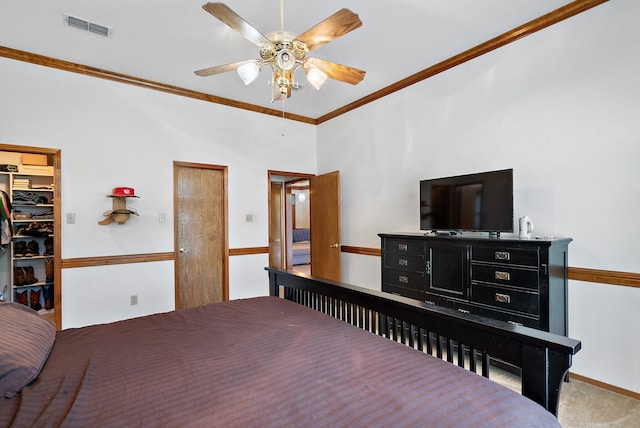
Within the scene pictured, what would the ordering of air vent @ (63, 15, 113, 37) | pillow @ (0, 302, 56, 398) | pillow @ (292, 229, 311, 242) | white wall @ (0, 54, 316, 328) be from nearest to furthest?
pillow @ (0, 302, 56, 398)
air vent @ (63, 15, 113, 37)
white wall @ (0, 54, 316, 328)
pillow @ (292, 229, 311, 242)

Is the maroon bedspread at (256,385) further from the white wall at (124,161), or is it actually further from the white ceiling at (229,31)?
the white ceiling at (229,31)

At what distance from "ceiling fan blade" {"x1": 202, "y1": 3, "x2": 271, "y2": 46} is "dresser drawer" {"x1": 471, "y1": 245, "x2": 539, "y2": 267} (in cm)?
221

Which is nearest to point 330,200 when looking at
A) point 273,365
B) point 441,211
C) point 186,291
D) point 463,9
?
point 441,211

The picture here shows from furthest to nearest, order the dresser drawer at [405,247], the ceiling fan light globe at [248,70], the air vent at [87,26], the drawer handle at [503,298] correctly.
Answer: the dresser drawer at [405,247], the air vent at [87,26], the drawer handle at [503,298], the ceiling fan light globe at [248,70]

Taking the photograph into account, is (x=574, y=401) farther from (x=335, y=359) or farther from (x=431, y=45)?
(x=431, y=45)

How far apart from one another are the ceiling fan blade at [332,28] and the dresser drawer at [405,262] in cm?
205

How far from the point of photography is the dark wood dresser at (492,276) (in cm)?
230

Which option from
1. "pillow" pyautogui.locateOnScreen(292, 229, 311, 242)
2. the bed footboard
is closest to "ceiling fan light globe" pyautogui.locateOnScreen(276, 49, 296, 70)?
the bed footboard

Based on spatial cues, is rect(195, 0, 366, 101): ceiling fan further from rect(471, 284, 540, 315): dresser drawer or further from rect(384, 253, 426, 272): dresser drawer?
rect(471, 284, 540, 315): dresser drawer

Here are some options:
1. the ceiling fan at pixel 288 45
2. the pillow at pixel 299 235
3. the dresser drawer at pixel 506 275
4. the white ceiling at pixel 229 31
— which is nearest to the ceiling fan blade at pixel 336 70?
the ceiling fan at pixel 288 45

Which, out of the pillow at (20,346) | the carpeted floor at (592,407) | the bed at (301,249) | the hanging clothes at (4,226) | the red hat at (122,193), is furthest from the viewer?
A: the bed at (301,249)

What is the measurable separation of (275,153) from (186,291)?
7.53 ft

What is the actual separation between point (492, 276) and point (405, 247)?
86 cm

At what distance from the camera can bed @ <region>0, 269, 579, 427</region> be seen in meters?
0.96
